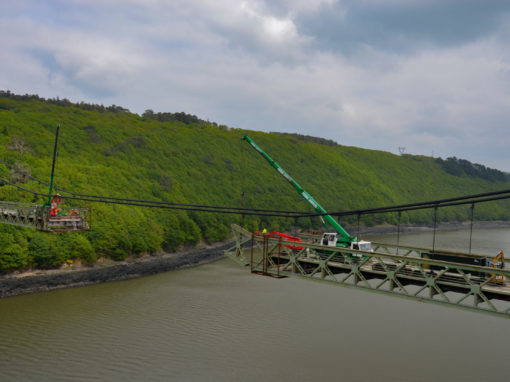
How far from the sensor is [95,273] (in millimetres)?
40031

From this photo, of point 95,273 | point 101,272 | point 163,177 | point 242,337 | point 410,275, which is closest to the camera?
point 410,275

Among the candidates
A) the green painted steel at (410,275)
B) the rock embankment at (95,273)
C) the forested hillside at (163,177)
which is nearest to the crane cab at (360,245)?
the green painted steel at (410,275)

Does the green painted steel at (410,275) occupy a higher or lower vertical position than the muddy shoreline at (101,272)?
higher

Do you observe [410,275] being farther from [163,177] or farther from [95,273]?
[163,177]

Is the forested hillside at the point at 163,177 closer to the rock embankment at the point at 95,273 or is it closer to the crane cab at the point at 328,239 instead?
the rock embankment at the point at 95,273

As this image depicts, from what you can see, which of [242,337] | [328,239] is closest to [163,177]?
[242,337]

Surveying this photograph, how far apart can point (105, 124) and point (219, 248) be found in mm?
39477

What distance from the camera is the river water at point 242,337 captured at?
20.7 metres

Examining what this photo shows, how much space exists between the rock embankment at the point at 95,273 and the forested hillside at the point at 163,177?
1.27 metres

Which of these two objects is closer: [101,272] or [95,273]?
[95,273]

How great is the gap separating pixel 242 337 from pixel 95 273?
21188mm

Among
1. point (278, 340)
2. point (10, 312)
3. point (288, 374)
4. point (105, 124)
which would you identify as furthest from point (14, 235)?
point (105, 124)

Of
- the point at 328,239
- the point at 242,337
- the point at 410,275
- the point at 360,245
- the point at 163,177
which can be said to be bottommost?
the point at 242,337

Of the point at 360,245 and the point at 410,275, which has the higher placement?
the point at 360,245
